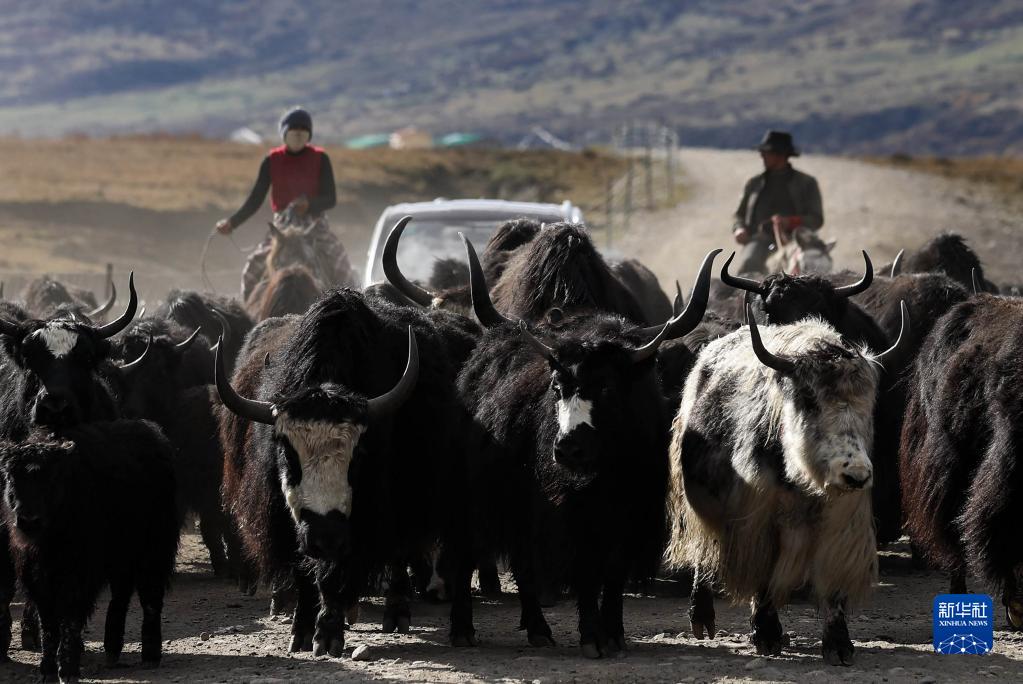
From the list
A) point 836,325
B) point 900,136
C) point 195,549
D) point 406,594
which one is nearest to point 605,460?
point 406,594

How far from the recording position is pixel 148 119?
15638cm

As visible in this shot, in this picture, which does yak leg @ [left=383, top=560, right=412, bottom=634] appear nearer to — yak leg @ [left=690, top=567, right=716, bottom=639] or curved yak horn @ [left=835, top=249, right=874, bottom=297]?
yak leg @ [left=690, top=567, right=716, bottom=639]

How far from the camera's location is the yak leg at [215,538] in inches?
353

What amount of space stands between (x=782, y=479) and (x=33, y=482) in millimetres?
2984

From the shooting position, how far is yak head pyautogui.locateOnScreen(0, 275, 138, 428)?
22.8 feet

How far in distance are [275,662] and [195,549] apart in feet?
12.4

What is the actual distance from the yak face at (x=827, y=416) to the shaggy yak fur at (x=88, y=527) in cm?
269

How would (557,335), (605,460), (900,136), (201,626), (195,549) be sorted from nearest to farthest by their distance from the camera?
(605,460)
(557,335)
(201,626)
(195,549)
(900,136)

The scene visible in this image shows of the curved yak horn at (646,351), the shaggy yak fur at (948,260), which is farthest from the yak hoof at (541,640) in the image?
the shaggy yak fur at (948,260)

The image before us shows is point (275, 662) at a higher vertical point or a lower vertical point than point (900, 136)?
lower

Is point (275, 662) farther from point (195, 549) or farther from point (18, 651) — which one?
point (195, 549)

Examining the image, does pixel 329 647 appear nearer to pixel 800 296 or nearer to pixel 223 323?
pixel 800 296

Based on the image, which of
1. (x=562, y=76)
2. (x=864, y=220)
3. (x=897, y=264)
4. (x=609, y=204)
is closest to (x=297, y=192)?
(x=897, y=264)

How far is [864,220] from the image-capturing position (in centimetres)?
3328
